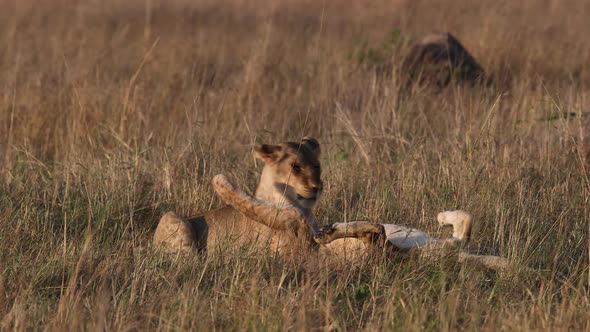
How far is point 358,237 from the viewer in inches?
179

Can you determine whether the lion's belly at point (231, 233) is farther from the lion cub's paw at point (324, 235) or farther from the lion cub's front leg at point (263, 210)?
the lion cub's paw at point (324, 235)

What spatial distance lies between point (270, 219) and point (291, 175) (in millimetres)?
367

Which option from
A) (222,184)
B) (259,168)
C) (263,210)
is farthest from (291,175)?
(259,168)

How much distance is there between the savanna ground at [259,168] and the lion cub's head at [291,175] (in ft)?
1.80

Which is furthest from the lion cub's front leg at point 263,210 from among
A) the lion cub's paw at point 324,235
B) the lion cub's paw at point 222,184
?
the lion cub's paw at point 324,235

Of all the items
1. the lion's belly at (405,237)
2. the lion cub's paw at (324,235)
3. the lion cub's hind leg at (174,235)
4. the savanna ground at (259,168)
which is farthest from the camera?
the lion cub's hind leg at (174,235)

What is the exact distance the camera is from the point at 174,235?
486cm

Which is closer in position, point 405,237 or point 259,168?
point 405,237

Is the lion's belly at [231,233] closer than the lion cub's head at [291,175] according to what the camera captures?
Yes

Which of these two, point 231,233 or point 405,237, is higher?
point 405,237

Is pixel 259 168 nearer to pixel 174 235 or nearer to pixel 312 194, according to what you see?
pixel 312 194

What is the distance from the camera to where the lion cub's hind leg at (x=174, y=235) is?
15.8ft

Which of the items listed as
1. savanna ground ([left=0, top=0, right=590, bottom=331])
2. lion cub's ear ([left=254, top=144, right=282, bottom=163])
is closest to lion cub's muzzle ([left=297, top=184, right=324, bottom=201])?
lion cub's ear ([left=254, top=144, right=282, bottom=163])

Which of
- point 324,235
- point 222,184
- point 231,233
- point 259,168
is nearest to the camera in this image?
point 324,235
